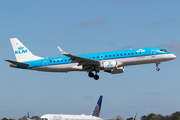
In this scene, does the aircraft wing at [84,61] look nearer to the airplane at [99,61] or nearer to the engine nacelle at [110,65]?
the airplane at [99,61]

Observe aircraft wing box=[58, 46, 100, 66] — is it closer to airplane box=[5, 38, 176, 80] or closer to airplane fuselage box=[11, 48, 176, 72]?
airplane box=[5, 38, 176, 80]

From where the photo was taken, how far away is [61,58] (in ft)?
180

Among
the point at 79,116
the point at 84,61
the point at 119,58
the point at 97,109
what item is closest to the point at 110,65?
the point at 119,58

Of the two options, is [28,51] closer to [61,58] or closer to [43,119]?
[61,58]

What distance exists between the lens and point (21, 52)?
61094 millimetres

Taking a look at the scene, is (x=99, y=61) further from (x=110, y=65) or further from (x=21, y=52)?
(x=21, y=52)

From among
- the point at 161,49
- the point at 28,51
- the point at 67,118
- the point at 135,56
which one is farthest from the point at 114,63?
the point at 28,51

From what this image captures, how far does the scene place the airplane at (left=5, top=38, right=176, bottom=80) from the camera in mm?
52031

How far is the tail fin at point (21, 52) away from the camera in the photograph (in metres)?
58.9

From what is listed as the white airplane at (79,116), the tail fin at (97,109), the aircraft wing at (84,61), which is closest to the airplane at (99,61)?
the aircraft wing at (84,61)

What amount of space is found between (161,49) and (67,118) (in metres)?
19.1

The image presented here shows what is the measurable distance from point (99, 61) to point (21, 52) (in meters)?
16.5

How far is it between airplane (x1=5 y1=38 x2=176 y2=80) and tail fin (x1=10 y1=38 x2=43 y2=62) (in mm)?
847

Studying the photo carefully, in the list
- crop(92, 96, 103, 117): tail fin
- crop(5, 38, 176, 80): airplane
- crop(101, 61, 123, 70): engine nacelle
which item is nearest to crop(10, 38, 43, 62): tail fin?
crop(5, 38, 176, 80): airplane
